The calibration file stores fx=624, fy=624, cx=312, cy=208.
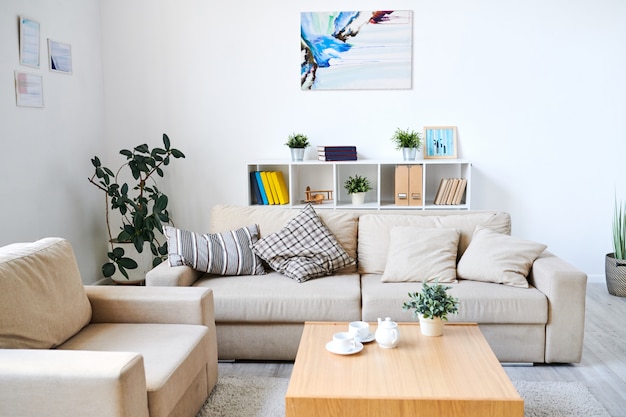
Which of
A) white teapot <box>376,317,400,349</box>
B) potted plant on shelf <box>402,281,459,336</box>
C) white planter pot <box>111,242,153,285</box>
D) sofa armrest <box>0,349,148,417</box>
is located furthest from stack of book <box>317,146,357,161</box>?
sofa armrest <box>0,349,148,417</box>

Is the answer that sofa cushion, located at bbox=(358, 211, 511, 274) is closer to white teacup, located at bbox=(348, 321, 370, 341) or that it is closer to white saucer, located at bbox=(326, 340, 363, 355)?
white teacup, located at bbox=(348, 321, 370, 341)

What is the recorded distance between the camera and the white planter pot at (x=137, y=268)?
16.0ft

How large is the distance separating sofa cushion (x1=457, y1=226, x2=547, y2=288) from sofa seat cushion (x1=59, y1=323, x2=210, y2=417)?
153cm

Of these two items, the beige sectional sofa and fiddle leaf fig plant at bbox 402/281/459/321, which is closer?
fiddle leaf fig plant at bbox 402/281/459/321

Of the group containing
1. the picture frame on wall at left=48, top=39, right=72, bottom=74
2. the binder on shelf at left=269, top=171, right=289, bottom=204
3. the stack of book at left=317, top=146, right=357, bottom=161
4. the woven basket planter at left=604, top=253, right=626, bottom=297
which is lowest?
the woven basket planter at left=604, top=253, right=626, bottom=297

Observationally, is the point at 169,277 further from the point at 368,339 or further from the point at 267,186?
the point at 267,186

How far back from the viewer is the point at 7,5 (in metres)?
3.90

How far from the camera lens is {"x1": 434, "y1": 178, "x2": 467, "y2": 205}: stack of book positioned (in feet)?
15.5

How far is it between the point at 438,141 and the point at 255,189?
149cm

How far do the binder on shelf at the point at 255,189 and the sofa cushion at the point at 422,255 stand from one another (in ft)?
4.99

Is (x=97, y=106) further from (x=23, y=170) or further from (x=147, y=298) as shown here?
(x=147, y=298)

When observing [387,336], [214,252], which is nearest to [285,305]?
[214,252]

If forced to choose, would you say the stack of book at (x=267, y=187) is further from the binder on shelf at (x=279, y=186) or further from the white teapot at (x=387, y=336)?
the white teapot at (x=387, y=336)

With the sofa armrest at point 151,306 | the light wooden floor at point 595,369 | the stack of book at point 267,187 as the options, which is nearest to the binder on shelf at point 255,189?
the stack of book at point 267,187
